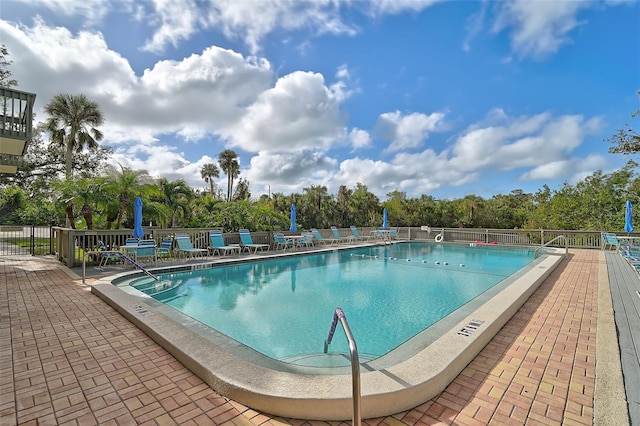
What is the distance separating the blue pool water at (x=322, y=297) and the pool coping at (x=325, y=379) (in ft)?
3.49

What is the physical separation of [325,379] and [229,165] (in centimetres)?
3799

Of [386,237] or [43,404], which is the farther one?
[386,237]

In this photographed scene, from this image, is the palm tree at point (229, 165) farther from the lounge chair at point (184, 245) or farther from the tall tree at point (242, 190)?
the lounge chair at point (184, 245)

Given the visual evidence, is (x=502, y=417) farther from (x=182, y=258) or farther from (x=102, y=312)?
(x=182, y=258)

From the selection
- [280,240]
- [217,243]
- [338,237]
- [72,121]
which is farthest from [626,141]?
[72,121]

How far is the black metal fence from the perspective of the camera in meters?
12.8

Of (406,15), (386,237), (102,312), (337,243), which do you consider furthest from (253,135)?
(102,312)

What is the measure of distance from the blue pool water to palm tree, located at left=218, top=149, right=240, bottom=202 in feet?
94.5

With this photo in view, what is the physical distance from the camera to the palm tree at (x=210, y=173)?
40588 millimetres

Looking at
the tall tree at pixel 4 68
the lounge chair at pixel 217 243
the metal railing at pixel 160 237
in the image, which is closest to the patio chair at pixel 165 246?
the metal railing at pixel 160 237

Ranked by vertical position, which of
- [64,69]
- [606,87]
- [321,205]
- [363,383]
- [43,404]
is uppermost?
[606,87]

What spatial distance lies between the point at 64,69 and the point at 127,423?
11.2 m

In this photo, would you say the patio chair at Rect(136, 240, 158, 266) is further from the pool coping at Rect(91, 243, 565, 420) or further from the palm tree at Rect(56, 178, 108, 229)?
the pool coping at Rect(91, 243, 565, 420)

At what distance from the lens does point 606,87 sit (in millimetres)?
12438
